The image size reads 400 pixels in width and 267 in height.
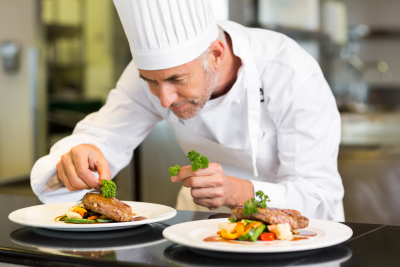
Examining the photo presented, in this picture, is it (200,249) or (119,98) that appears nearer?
(200,249)

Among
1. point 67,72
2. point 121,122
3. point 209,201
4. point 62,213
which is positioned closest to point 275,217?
point 209,201

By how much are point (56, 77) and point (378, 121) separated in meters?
2.84

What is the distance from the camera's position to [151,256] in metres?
0.83

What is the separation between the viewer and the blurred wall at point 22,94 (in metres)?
4.32

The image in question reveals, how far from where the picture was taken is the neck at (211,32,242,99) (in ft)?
5.33

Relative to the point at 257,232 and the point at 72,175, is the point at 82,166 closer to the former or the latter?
the point at 72,175

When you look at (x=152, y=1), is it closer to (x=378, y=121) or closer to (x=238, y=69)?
(x=238, y=69)

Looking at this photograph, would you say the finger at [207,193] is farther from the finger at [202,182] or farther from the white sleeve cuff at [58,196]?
the white sleeve cuff at [58,196]

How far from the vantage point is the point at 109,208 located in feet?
3.35

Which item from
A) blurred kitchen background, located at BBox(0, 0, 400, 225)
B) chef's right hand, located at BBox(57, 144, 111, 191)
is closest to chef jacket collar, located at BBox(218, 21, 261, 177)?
chef's right hand, located at BBox(57, 144, 111, 191)

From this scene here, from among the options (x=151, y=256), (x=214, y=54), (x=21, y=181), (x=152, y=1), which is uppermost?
(x=152, y=1)

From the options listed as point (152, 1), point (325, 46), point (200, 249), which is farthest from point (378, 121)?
point (200, 249)

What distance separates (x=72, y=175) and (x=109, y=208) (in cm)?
32

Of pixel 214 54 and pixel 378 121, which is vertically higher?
pixel 214 54
